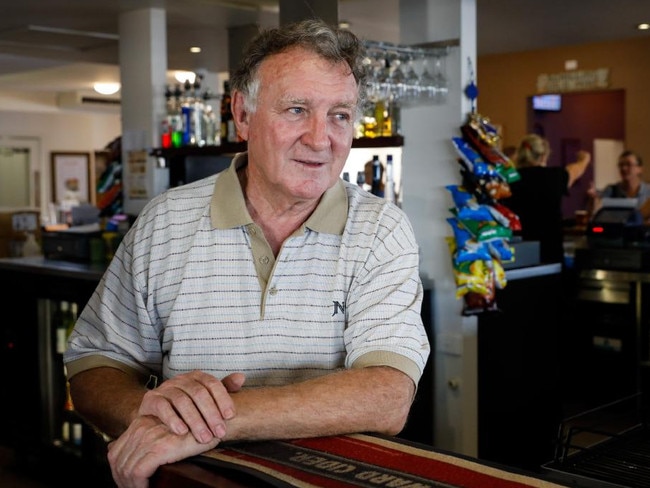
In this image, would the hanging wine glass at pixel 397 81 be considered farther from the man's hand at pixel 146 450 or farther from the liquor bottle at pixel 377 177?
the man's hand at pixel 146 450

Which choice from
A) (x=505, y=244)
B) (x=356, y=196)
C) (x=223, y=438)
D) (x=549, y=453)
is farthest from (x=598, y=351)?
(x=223, y=438)

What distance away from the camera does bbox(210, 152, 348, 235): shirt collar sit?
1.71 metres

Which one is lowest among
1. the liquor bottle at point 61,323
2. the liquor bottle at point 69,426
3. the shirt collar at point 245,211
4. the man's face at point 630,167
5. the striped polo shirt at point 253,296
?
the liquor bottle at point 69,426

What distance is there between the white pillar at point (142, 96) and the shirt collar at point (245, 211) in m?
4.06

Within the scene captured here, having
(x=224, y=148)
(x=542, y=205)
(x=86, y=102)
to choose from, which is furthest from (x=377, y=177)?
(x=86, y=102)

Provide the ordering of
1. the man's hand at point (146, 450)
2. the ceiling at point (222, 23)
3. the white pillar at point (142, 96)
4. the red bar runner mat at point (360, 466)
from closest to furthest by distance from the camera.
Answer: the red bar runner mat at point (360, 466), the man's hand at point (146, 450), the white pillar at point (142, 96), the ceiling at point (222, 23)

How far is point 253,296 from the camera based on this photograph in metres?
1.65

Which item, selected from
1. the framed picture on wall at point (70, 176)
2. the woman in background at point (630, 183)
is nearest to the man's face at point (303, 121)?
the woman in background at point (630, 183)

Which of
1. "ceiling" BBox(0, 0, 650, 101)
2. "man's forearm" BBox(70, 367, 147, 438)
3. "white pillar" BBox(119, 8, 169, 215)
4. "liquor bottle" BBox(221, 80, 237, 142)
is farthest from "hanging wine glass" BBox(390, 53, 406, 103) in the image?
"man's forearm" BBox(70, 367, 147, 438)

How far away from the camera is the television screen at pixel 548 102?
9.77 meters

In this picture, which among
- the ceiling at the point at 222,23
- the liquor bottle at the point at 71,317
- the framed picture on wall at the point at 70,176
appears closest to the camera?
the liquor bottle at the point at 71,317

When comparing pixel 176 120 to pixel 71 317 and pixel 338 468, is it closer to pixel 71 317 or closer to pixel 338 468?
pixel 71 317

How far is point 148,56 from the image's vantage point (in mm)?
5789

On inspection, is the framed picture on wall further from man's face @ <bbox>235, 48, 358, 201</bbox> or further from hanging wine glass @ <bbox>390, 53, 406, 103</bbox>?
man's face @ <bbox>235, 48, 358, 201</bbox>
